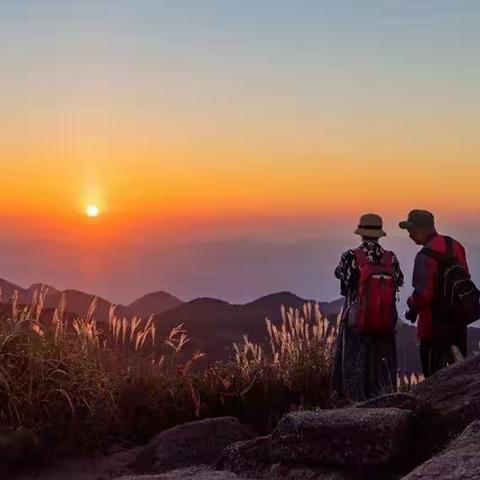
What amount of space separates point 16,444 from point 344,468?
3332 millimetres

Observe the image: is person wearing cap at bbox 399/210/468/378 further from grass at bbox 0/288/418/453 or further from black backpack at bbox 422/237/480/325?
grass at bbox 0/288/418/453

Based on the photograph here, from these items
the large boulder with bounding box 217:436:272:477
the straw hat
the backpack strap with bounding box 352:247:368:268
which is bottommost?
the large boulder with bounding box 217:436:272:477

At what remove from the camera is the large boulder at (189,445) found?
25.8 feet

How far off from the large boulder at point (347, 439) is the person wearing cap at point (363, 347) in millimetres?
3652

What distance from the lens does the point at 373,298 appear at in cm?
941

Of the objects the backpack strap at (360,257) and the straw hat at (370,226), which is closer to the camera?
the backpack strap at (360,257)

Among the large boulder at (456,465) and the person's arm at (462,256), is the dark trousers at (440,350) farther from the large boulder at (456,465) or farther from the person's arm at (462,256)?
the large boulder at (456,465)

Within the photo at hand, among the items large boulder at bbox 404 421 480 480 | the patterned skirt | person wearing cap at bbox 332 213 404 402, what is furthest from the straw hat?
large boulder at bbox 404 421 480 480

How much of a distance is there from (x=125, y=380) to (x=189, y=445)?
6.01 ft

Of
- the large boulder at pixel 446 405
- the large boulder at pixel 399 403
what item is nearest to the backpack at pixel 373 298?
the large boulder at pixel 446 405

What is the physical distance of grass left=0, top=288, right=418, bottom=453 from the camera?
8445 millimetres

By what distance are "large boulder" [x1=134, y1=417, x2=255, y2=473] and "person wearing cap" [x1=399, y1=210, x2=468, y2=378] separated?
2156 millimetres

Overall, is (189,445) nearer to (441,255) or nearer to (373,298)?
(373,298)

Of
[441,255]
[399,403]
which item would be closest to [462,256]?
[441,255]
